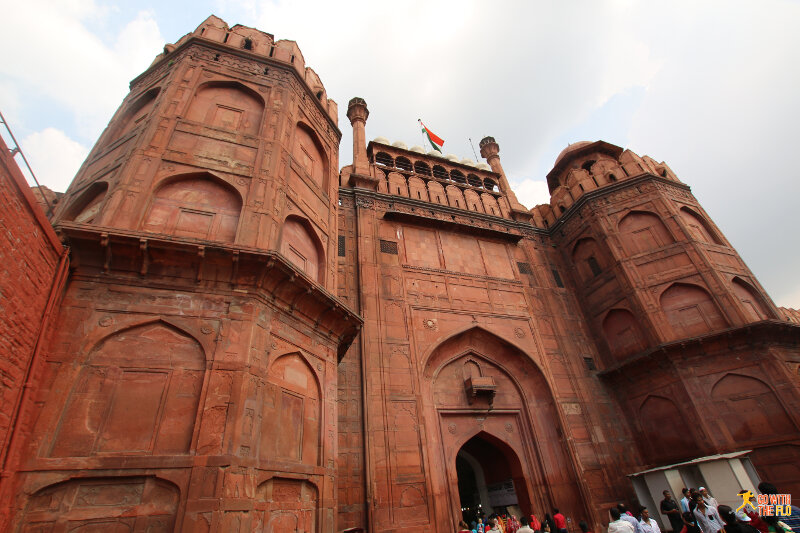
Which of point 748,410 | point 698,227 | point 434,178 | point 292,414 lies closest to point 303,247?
point 292,414

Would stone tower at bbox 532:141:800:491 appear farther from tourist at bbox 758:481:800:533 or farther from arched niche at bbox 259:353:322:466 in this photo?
arched niche at bbox 259:353:322:466

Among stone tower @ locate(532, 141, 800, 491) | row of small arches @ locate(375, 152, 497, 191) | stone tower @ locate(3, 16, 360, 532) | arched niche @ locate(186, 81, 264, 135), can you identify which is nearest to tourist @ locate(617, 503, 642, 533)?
stone tower @ locate(3, 16, 360, 532)

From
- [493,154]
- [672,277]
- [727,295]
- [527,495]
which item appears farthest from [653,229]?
[527,495]

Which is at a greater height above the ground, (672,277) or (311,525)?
(672,277)

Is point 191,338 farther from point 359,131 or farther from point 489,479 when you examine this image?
point 359,131

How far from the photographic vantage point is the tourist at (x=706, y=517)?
6273 millimetres

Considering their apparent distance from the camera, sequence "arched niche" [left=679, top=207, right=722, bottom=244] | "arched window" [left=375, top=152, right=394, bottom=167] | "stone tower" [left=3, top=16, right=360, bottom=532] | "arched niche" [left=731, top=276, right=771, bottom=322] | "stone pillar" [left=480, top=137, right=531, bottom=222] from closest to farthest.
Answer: "stone tower" [left=3, top=16, right=360, bottom=532] < "arched niche" [left=731, top=276, right=771, bottom=322] < "arched niche" [left=679, top=207, right=722, bottom=244] < "arched window" [left=375, top=152, right=394, bottom=167] < "stone pillar" [left=480, top=137, right=531, bottom=222]

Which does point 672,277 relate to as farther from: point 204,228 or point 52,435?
point 52,435

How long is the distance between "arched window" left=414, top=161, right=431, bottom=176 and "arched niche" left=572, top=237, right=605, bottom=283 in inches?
281

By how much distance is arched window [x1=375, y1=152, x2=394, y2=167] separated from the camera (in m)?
17.8

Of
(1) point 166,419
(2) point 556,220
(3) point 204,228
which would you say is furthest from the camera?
(2) point 556,220

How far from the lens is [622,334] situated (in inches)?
567

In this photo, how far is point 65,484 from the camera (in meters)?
4.96

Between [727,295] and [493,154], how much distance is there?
1201 cm
